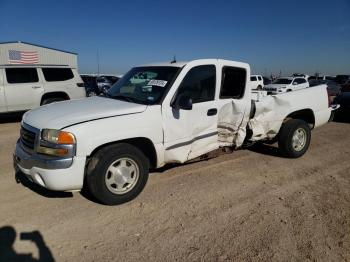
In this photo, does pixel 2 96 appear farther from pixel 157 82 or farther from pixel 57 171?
pixel 57 171

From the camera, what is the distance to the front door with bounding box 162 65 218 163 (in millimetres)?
4371

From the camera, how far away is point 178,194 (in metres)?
4.43

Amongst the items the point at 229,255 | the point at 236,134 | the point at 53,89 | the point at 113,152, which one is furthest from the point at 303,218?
the point at 53,89

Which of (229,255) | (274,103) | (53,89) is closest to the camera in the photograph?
(229,255)

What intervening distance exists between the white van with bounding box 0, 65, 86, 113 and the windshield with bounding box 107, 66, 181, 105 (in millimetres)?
6348

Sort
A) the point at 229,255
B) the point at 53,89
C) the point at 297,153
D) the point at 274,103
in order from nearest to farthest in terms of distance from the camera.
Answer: the point at 229,255 < the point at 274,103 < the point at 297,153 < the point at 53,89

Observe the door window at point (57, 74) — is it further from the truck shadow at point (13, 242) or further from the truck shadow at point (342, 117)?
the truck shadow at point (342, 117)

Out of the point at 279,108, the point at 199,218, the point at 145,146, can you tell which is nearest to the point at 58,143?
the point at 145,146

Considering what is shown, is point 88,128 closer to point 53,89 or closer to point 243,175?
point 243,175

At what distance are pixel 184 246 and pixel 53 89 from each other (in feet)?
29.9

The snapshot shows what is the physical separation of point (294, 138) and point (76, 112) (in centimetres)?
414

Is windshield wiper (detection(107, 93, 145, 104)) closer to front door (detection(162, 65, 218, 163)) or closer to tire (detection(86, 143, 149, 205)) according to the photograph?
front door (detection(162, 65, 218, 163))

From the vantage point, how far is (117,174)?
3.96 meters

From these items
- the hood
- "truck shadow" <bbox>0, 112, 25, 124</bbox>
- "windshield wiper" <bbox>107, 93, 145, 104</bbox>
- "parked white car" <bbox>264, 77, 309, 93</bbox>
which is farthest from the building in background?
the hood
